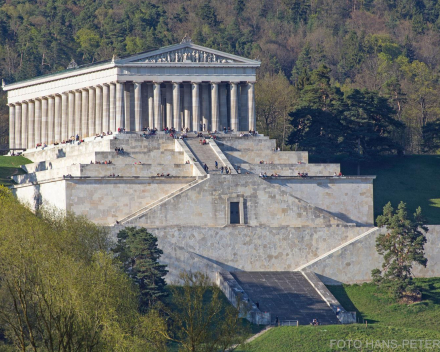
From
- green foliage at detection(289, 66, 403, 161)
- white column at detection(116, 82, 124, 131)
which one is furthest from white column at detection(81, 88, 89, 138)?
green foliage at detection(289, 66, 403, 161)

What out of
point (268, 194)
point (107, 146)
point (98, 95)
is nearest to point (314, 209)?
point (268, 194)

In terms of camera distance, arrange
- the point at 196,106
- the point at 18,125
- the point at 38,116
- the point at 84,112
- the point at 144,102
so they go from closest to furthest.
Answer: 1. the point at 196,106
2. the point at 144,102
3. the point at 84,112
4. the point at 38,116
5. the point at 18,125

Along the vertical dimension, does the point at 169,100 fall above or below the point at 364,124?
above

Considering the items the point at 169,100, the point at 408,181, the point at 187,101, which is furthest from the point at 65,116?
the point at 408,181

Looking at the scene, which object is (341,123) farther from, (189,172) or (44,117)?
(44,117)

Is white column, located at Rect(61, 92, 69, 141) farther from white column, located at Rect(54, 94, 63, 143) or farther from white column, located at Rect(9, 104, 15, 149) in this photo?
white column, located at Rect(9, 104, 15, 149)

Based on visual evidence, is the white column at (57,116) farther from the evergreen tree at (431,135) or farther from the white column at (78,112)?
the evergreen tree at (431,135)
